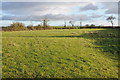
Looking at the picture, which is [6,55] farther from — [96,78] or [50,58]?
[96,78]

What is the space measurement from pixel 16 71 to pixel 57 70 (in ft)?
4.98

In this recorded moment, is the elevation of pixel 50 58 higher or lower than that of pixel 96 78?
higher

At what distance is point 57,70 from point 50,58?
1.41 metres

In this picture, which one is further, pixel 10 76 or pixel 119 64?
pixel 119 64

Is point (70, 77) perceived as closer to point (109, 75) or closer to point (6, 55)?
point (109, 75)

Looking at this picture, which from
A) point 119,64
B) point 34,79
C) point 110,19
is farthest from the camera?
point 110,19

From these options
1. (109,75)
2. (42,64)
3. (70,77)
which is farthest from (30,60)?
(109,75)

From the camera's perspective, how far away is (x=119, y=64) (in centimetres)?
629

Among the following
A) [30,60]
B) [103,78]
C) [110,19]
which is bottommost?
[103,78]

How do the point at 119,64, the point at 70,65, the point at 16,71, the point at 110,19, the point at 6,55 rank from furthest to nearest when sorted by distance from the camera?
the point at 110,19
the point at 6,55
the point at 119,64
the point at 70,65
the point at 16,71

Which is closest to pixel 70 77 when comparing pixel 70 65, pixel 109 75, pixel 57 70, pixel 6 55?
pixel 57 70

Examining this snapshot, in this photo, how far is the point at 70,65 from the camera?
5.86 m

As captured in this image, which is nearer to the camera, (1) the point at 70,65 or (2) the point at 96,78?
(2) the point at 96,78

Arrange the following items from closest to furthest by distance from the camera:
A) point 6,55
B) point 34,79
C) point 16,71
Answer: point 34,79
point 16,71
point 6,55
